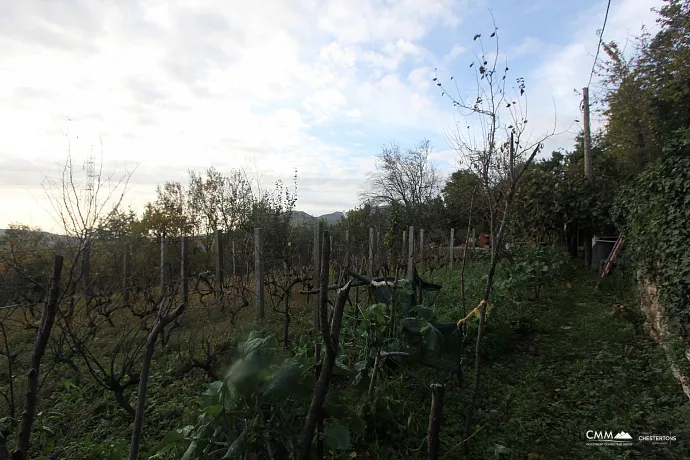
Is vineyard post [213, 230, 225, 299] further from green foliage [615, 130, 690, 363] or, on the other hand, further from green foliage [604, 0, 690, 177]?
green foliage [604, 0, 690, 177]

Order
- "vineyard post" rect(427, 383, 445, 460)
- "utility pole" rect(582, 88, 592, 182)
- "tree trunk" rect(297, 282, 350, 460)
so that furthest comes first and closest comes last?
"utility pole" rect(582, 88, 592, 182), "vineyard post" rect(427, 383, 445, 460), "tree trunk" rect(297, 282, 350, 460)

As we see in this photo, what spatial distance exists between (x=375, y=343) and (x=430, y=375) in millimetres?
1086

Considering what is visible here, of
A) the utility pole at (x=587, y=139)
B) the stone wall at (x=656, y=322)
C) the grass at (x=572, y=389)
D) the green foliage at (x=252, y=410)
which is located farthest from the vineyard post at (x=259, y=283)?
the utility pole at (x=587, y=139)

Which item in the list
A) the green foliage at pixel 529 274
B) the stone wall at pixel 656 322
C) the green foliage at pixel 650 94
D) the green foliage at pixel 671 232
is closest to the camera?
the stone wall at pixel 656 322

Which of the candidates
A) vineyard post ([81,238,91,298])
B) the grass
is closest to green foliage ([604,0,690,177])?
the grass

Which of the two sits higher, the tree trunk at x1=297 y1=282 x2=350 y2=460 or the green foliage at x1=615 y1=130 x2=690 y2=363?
the green foliage at x1=615 y1=130 x2=690 y2=363

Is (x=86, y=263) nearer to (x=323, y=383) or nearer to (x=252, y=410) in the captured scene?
(x=252, y=410)

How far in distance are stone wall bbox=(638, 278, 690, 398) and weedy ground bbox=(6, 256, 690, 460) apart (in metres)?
0.11

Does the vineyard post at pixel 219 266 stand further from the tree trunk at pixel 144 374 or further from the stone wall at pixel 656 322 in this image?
the stone wall at pixel 656 322

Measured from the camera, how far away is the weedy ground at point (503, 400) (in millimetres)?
2588

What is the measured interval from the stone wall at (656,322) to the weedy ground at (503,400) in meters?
0.11

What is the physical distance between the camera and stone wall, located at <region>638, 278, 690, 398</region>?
3323 millimetres

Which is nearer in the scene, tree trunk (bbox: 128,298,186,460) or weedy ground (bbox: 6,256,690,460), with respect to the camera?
tree trunk (bbox: 128,298,186,460)

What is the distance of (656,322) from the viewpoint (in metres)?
4.59
